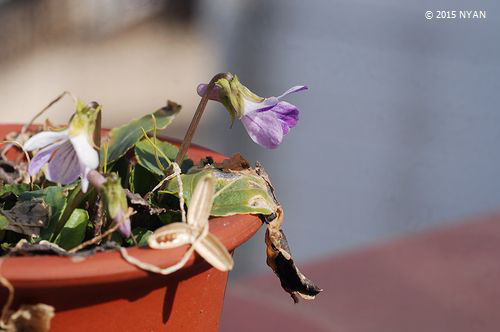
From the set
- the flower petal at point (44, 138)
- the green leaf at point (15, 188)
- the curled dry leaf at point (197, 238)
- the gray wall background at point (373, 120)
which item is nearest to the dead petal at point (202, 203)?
the curled dry leaf at point (197, 238)

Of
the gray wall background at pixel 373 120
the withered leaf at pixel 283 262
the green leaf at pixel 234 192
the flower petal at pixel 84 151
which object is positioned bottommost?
the gray wall background at pixel 373 120

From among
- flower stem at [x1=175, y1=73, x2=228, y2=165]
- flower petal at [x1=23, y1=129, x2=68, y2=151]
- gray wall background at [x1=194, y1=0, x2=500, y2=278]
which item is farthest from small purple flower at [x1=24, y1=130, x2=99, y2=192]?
gray wall background at [x1=194, y1=0, x2=500, y2=278]

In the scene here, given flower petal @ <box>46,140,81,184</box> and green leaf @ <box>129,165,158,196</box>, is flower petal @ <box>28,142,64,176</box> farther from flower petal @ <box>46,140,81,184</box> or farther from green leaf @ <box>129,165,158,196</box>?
green leaf @ <box>129,165,158,196</box>

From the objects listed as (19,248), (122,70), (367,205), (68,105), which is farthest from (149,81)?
(19,248)

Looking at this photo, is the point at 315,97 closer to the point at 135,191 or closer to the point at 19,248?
the point at 135,191

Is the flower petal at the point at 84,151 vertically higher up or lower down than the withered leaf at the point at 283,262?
higher up

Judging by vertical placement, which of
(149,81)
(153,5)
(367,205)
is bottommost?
(367,205)

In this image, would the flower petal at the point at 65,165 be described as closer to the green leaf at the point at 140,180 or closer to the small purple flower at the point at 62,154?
the small purple flower at the point at 62,154
